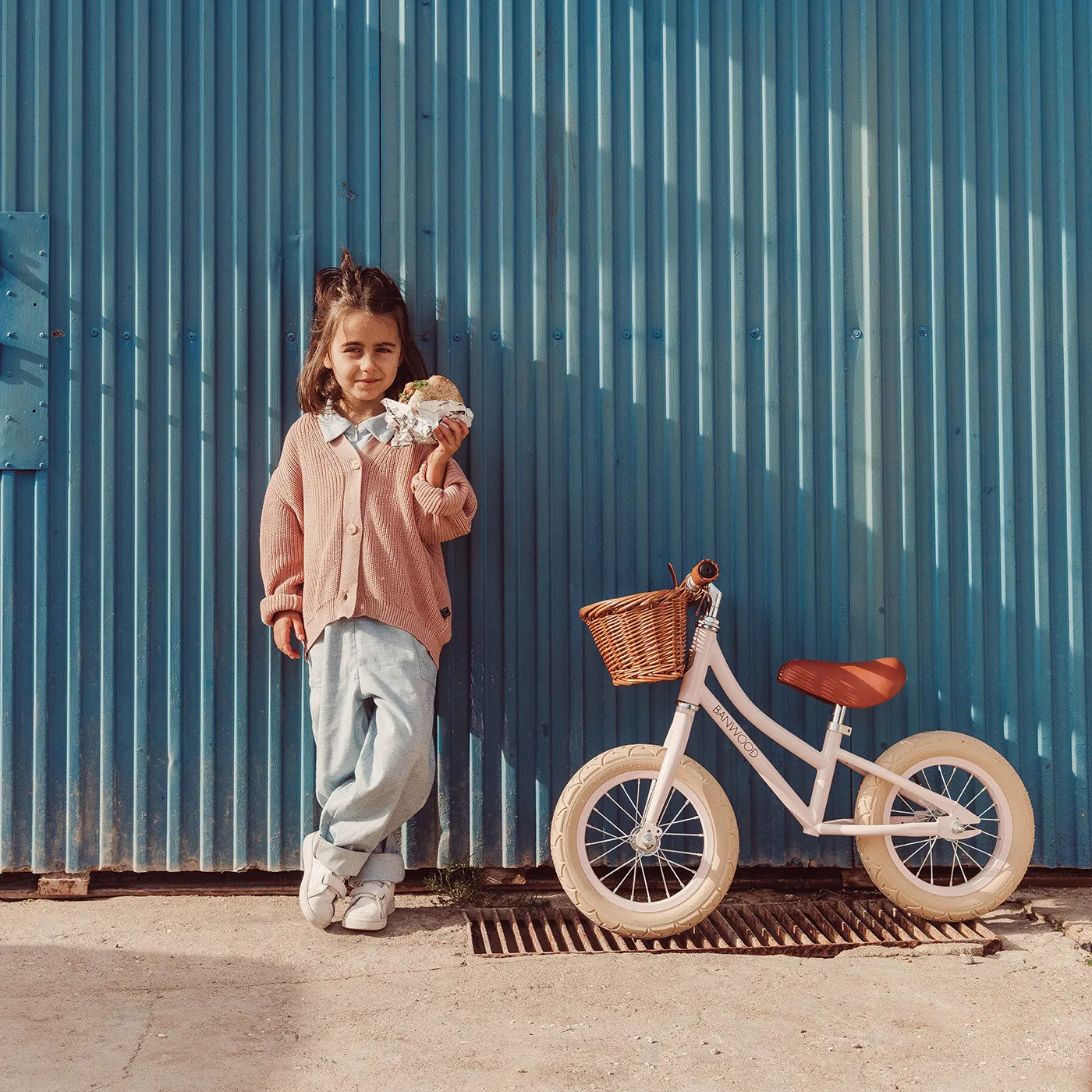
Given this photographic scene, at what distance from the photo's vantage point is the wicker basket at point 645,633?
3.65 m

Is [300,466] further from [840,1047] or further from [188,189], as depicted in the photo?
[840,1047]

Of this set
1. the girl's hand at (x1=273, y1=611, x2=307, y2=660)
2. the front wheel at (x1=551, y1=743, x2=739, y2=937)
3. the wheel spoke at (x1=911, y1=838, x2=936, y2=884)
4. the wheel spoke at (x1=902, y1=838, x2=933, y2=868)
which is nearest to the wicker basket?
the front wheel at (x1=551, y1=743, x2=739, y2=937)

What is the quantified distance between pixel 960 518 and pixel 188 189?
3292 millimetres

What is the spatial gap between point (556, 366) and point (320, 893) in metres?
2.14

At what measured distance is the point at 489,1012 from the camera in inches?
127

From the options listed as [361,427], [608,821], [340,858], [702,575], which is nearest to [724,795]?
[608,821]

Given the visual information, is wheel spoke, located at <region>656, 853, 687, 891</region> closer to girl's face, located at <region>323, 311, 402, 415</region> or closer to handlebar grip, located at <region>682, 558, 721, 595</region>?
handlebar grip, located at <region>682, 558, 721, 595</region>

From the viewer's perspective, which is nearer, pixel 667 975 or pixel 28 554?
pixel 667 975

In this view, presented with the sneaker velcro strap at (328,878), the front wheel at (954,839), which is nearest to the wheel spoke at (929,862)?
the front wheel at (954,839)

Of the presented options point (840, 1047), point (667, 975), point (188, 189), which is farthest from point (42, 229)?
point (840, 1047)

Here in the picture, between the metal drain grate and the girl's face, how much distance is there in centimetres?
198

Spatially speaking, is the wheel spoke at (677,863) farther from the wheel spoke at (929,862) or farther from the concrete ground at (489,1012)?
the wheel spoke at (929,862)

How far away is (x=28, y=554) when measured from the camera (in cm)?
420

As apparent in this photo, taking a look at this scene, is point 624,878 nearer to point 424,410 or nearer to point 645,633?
point 645,633
